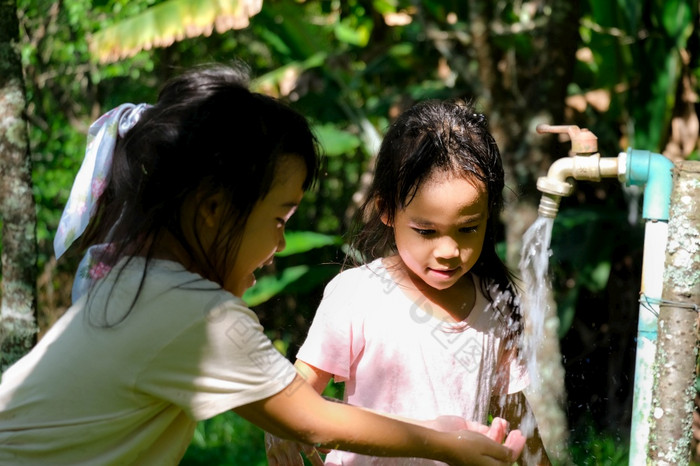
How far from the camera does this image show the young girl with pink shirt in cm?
195

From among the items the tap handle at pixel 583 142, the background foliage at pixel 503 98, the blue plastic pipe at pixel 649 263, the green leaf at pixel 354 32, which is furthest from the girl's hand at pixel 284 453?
Answer: the green leaf at pixel 354 32

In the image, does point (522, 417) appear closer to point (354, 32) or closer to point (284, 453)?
point (284, 453)

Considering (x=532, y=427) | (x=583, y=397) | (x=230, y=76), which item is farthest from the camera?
(x=583, y=397)

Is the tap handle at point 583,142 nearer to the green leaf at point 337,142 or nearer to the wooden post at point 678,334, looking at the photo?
the wooden post at point 678,334

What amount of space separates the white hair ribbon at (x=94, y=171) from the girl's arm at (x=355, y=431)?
56 centimetres

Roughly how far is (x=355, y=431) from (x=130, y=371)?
406mm

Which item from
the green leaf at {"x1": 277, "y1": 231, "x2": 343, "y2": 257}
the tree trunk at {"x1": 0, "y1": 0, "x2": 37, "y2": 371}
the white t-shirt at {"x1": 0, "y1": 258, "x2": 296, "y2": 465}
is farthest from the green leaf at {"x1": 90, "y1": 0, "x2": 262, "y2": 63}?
the white t-shirt at {"x1": 0, "y1": 258, "x2": 296, "y2": 465}

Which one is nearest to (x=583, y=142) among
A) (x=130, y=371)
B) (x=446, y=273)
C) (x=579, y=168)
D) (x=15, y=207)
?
(x=579, y=168)

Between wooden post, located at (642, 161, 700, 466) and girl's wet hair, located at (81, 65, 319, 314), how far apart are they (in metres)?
0.79

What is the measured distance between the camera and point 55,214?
6.37 metres

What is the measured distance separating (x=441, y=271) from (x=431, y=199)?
0.16 metres

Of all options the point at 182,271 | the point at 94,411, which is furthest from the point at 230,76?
the point at 94,411

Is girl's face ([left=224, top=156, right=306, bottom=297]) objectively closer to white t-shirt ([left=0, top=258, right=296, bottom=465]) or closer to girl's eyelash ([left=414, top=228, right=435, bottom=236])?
white t-shirt ([left=0, top=258, right=296, bottom=465])

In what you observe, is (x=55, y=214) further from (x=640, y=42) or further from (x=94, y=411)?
(x=94, y=411)
